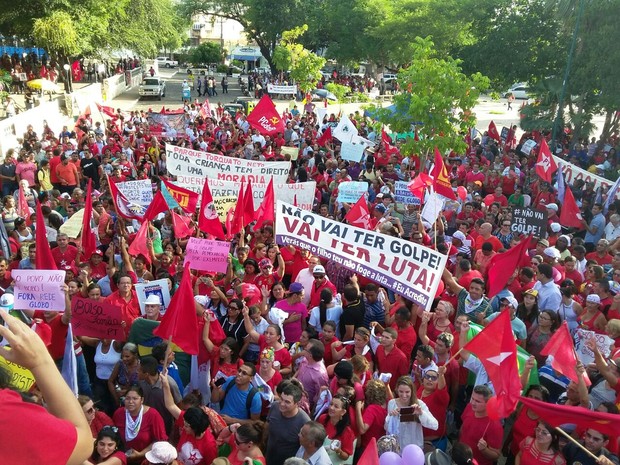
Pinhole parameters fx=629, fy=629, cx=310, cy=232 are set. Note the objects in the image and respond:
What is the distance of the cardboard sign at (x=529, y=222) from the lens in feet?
31.8

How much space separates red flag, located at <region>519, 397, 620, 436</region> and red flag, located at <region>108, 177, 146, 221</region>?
708cm

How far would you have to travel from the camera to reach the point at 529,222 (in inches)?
384

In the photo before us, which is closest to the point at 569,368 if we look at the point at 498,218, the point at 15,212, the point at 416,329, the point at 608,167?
the point at 416,329

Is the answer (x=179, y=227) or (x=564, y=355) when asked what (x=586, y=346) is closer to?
(x=564, y=355)

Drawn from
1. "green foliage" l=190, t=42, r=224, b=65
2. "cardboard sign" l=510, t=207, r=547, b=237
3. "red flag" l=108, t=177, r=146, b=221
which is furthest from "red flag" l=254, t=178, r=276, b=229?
"green foliage" l=190, t=42, r=224, b=65

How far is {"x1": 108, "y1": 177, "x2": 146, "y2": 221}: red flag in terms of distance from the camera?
998 cm

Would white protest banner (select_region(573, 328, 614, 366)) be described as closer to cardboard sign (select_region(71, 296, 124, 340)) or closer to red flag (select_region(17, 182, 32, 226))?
cardboard sign (select_region(71, 296, 124, 340))

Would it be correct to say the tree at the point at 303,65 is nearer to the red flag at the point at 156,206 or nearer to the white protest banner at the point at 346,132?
the white protest banner at the point at 346,132

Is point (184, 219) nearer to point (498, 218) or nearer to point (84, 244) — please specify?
point (84, 244)

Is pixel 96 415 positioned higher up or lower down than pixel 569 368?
lower down

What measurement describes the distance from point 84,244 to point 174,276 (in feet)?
5.67

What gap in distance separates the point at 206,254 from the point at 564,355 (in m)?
4.36

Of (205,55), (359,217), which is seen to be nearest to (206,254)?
(359,217)

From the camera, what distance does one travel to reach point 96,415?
5199mm
